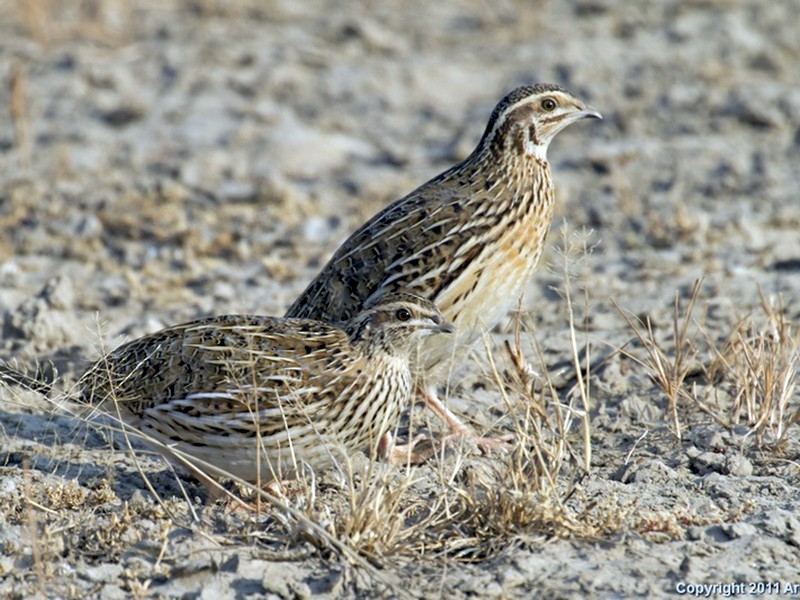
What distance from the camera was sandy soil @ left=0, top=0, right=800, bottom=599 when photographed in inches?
221

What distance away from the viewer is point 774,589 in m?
5.36

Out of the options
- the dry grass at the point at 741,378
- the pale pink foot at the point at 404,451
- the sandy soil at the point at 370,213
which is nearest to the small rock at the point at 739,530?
the sandy soil at the point at 370,213

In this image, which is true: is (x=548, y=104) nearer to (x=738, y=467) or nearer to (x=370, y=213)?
(x=738, y=467)

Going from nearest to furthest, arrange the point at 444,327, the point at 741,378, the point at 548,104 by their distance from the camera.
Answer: the point at 444,327 < the point at 741,378 < the point at 548,104

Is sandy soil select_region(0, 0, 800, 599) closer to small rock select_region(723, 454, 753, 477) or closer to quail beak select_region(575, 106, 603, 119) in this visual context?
small rock select_region(723, 454, 753, 477)

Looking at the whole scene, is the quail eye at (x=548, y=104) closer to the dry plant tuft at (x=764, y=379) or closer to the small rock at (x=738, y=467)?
the dry plant tuft at (x=764, y=379)

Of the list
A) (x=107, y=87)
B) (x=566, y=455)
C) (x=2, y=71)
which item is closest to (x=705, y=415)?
(x=566, y=455)

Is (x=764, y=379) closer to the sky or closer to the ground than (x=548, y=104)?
closer to the ground

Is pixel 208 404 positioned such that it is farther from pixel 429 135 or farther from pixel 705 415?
pixel 429 135

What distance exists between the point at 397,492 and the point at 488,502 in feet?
1.38

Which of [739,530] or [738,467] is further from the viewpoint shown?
[738,467]

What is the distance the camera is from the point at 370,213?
35.8 ft

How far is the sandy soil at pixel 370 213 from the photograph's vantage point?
18.4ft

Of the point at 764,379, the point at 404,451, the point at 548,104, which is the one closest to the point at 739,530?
the point at 764,379
